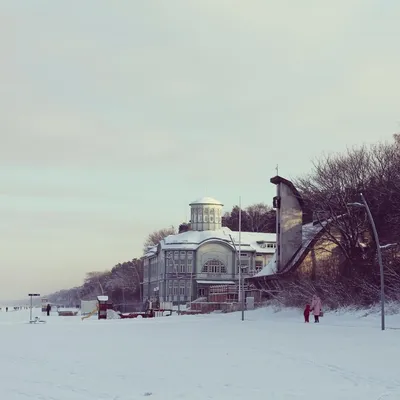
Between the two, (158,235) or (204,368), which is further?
(158,235)

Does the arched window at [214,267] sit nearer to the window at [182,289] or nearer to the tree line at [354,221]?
the window at [182,289]

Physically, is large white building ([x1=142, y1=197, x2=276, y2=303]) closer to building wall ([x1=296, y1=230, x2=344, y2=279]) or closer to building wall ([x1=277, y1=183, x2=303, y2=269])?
building wall ([x1=277, y1=183, x2=303, y2=269])

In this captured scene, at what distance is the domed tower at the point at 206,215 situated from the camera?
109625 millimetres

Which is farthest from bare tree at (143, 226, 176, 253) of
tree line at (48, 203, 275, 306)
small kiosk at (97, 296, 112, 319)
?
small kiosk at (97, 296, 112, 319)

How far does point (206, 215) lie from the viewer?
10975 cm

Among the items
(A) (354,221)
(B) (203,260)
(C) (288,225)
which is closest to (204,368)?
(A) (354,221)

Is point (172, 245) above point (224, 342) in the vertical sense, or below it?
above

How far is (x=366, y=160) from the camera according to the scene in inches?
2082

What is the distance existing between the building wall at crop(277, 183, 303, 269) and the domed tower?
46.7 meters

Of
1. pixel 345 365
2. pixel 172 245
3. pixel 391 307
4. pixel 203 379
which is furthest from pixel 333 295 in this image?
pixel 172 245

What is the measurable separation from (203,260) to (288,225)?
1640 inches

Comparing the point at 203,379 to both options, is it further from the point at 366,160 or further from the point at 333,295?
the point at 366,160

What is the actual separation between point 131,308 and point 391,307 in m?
90.5

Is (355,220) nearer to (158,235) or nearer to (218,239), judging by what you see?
(218,239)
